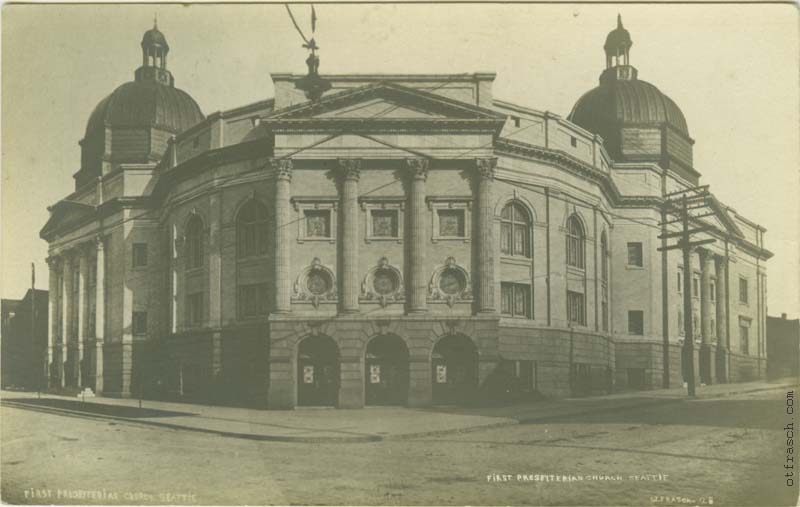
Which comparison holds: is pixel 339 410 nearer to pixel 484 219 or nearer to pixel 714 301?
pixel 484 219

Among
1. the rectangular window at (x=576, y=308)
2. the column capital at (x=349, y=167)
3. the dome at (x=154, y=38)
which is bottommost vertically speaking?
the rectangular window at (x=576, y=308)

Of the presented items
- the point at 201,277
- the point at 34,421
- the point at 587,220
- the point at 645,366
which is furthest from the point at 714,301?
the point at 34,421

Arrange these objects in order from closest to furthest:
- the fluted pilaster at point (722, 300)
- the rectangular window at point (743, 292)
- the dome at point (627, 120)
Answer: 1. the rectangular window at point (743, 292)
2. the dome at point (627, 120)
3. the fluted pilaster at point (722, 300)

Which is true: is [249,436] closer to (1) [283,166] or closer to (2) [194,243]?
(1) [283,166]

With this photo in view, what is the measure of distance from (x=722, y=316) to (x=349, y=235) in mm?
24045

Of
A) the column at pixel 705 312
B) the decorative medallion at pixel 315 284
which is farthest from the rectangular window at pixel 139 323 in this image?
the column at pixel 705 312

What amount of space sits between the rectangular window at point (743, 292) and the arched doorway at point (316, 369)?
19777 millimetres

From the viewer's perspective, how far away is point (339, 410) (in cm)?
3164

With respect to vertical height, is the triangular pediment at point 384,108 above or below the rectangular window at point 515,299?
above

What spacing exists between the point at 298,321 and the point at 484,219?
330 inches

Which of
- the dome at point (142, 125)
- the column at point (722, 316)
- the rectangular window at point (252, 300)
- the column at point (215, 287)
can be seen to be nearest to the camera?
the rectangular window at point (252, 300)

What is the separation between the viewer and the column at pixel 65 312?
5000cm

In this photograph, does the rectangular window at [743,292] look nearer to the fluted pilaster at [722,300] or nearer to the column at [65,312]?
the fluted pilaster at [722,300]

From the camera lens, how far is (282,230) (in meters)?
33.2
